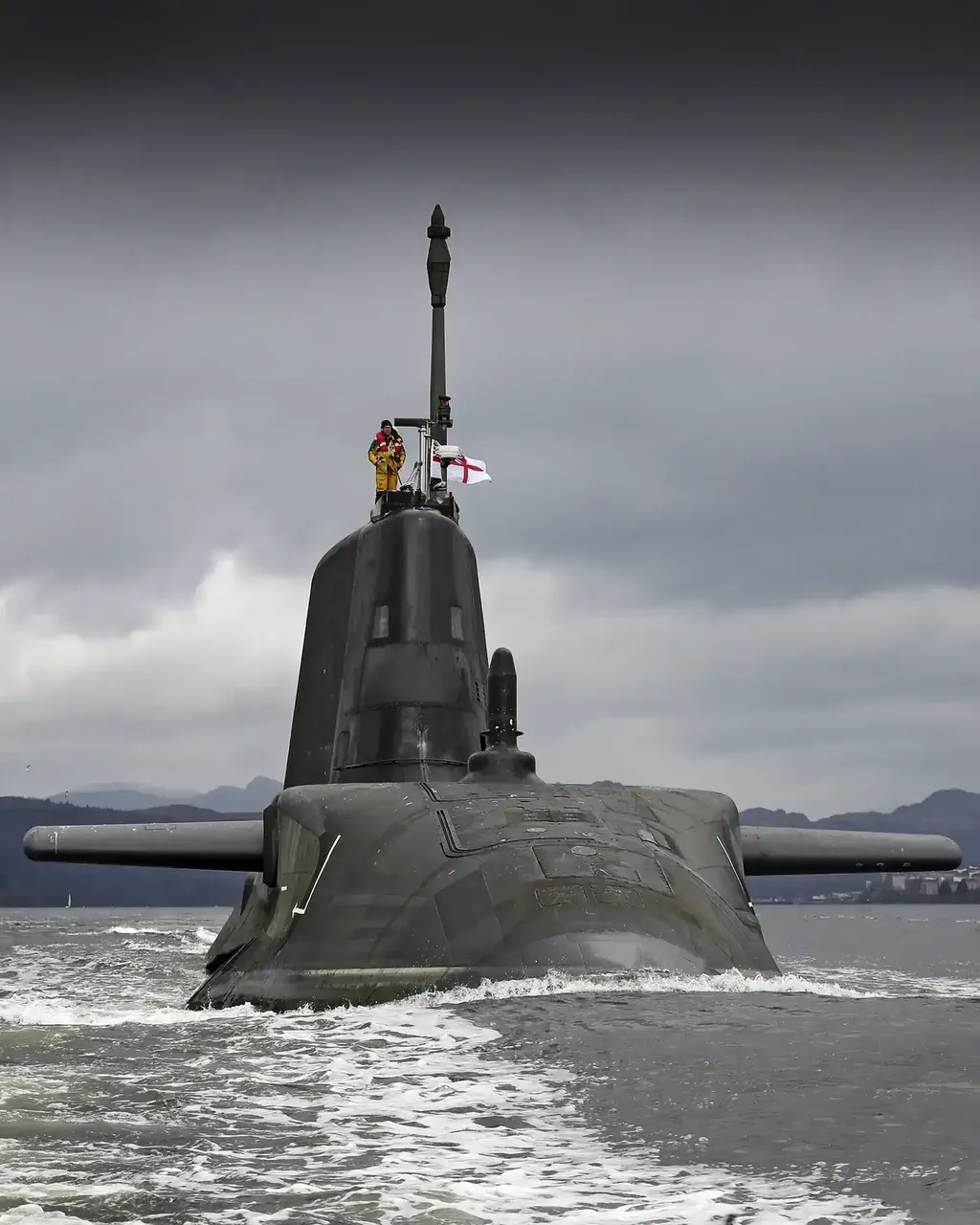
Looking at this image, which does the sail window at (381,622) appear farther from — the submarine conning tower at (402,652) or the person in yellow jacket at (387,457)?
the person in yellow jacket at (387,457)

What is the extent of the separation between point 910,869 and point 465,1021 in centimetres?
1061

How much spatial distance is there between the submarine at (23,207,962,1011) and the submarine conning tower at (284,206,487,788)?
0.02m

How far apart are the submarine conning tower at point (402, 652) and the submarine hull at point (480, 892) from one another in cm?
258

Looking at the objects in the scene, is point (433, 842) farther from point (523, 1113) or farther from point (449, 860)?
point (523, 1113)

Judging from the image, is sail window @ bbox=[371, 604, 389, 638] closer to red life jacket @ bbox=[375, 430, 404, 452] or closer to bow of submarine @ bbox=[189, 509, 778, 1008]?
bow of submarine @ bbox=[189, 509, 778, 1008]

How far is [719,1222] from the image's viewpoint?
4.29 meters

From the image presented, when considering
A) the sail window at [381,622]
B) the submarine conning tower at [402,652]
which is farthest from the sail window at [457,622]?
the sail window at [381,622]

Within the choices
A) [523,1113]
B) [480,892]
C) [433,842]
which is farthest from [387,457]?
[523,1113]

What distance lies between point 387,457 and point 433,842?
7732 millimetres

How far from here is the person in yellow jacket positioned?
17922 mm

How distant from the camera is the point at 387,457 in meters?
18.1

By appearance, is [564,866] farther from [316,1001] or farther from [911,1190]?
[911,1190]

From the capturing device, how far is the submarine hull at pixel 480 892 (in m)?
10.1

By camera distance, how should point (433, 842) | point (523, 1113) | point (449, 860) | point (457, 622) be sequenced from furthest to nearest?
point (457, 622) → point (433, 842) → point (449, 860) → point (523, 1113)
